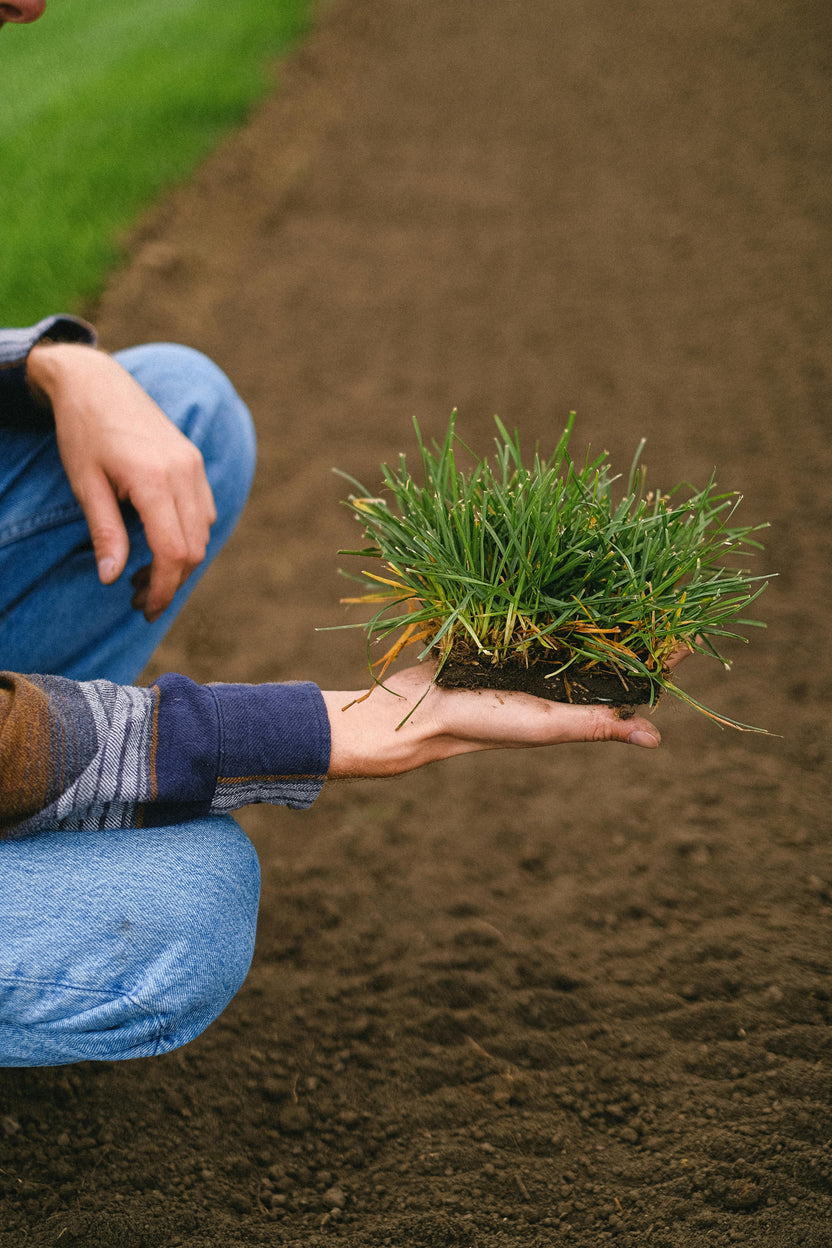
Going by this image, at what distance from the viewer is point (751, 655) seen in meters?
2.39

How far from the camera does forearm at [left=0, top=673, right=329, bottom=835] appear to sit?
1122 millimetres

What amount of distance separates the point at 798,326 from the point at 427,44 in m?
4.83

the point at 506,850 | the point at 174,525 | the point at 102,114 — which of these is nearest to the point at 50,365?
the point at 174,525

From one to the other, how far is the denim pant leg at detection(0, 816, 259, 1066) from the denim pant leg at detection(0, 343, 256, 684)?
565 mm

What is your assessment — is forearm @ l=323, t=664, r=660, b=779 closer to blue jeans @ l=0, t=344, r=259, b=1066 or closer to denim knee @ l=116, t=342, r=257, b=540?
blue jeans @ l=0, t=344, r=259, b=1066

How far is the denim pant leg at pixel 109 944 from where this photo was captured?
3.62ft

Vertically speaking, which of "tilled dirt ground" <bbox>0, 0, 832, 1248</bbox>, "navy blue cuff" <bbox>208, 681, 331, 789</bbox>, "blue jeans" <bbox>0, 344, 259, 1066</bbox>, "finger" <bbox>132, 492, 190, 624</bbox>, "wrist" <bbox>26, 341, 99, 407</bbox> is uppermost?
"wrist" <bbox>26, 341, 99, 407</bbox>

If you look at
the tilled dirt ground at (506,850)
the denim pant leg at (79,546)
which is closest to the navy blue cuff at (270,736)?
the denim pant leg at (79,546)

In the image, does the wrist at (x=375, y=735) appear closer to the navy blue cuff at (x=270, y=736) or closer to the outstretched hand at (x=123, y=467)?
the navy blue cuff at (x=270, y=736)

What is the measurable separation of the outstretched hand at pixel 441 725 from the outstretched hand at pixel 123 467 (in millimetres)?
410

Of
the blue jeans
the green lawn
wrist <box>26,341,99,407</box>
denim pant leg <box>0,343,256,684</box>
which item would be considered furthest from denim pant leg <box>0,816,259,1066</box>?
the green lawn

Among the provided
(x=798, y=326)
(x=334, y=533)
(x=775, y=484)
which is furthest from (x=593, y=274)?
(x=334, y=533)

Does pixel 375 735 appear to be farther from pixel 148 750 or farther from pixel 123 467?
pixel 123 467

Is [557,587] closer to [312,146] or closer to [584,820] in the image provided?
[584,820]
